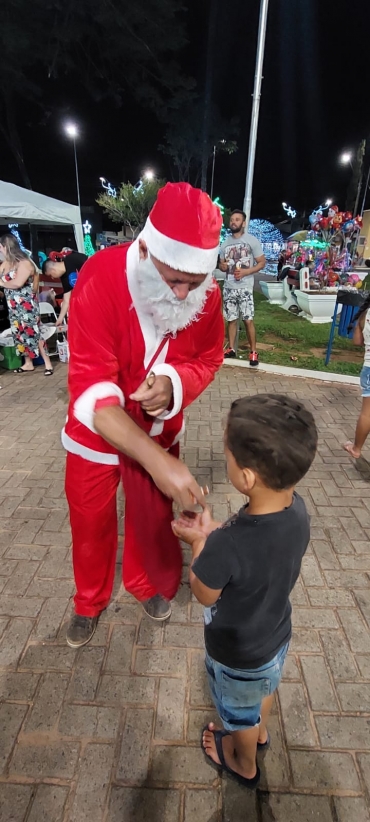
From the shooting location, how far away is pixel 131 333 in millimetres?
1503

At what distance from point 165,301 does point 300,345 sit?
21.8ft

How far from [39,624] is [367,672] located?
5.30ft

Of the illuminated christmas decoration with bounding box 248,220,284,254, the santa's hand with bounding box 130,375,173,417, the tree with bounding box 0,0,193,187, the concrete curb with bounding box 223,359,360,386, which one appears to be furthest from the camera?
the illuminated christmas decoration with bounding box 248,220,284,254

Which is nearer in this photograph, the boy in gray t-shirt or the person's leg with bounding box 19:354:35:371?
the boy in gray t-shirt

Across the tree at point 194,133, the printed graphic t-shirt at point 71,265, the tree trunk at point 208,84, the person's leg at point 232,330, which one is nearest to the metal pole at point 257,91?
the person's leg at point 232,330

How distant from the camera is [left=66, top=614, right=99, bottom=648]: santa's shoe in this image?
2018mm

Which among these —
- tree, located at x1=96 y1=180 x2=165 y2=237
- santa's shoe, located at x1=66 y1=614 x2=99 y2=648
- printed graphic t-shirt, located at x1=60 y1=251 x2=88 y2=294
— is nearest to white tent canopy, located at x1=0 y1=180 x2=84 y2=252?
printed graphic t-shirt, located at x1=60 y1=251 x2=88 y2=294

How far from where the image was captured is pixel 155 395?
4.65ft

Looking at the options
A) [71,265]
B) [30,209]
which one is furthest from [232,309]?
[30,209]

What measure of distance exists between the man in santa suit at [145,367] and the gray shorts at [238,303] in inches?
180

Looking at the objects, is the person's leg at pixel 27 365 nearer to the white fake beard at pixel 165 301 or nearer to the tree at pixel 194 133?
the white fake beard at pixel 165 301

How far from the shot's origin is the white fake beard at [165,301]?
1375 millimetres

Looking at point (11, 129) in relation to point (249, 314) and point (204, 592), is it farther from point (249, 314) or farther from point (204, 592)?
point (204, 592)

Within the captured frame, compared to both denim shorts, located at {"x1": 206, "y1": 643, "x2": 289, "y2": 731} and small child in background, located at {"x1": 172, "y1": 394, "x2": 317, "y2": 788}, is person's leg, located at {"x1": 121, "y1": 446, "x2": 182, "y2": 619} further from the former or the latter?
denim shorts, located at {"x1": 206, "y1": 643, "x2": 289, "y2": 731}
